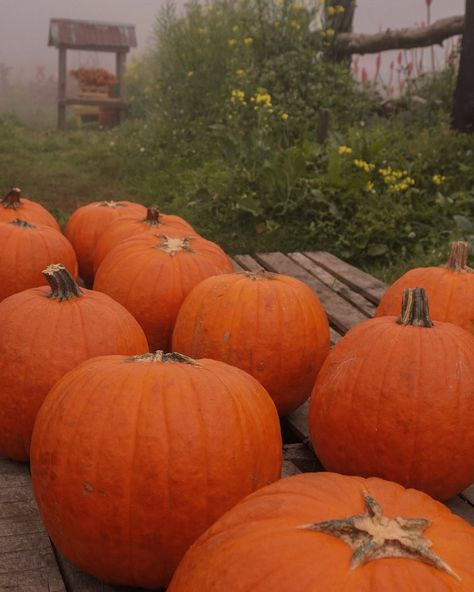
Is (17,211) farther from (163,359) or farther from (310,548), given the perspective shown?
(310,548)

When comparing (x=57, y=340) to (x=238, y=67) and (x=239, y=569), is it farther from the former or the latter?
(x=238, y=67)

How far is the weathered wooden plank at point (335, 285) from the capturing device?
3.80m

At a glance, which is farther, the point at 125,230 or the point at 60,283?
the point at 125,230

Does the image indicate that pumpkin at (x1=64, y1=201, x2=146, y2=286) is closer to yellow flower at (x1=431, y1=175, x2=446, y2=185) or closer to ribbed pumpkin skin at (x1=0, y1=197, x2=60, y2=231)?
ribbed pumpkin skin at (x1=0, y1=197, x2=60, y2=231)

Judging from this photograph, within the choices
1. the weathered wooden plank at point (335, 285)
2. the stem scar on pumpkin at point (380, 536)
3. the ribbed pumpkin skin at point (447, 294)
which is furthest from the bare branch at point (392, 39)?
the stem scar on pumpkin at point (380, 536)

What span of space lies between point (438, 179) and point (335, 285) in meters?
2.84

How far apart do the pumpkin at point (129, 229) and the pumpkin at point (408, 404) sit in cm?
149

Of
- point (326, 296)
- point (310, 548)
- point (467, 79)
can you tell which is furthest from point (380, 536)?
point (467, 79)

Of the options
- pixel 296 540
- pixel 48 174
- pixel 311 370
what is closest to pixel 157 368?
pixel 296 540

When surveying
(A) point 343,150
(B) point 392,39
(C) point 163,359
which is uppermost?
(B) point 392,39

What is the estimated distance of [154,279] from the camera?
2857 mm

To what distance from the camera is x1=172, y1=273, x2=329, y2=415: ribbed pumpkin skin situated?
8.05 feet

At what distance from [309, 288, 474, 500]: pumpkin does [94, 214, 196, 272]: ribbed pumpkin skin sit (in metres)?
1.47

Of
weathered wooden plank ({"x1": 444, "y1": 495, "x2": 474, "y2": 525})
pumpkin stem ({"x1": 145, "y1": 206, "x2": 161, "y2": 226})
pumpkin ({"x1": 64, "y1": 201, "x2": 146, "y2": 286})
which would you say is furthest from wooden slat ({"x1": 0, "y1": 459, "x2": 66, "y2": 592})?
pumpkin ({"x1": 64, "y1": 201, "x2": 146, "y2": 286})
